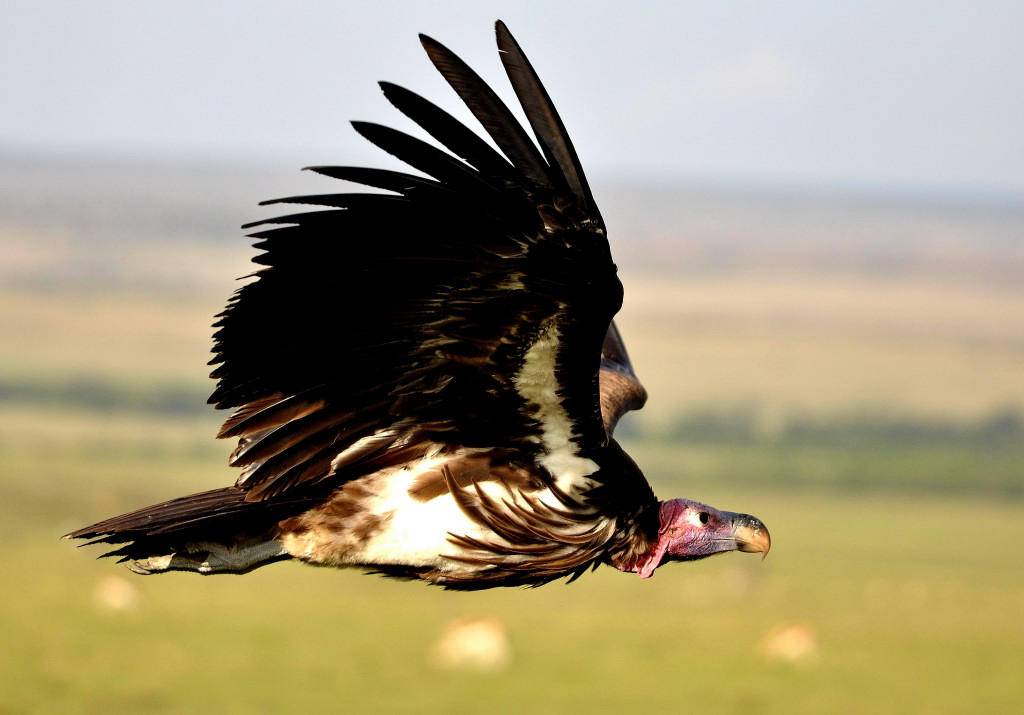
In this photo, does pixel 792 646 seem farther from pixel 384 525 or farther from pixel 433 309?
pixel 433 309

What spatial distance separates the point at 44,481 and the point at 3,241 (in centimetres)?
5040

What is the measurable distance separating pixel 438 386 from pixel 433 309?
1.58 feet

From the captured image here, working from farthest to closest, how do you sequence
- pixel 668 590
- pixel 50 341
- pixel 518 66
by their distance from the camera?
pixel 50 341 → pixel 668 590 → pixel 518 66

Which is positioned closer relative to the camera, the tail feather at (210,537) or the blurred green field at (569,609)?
the tail feather at (210,537)

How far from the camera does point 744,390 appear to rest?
6304 inches

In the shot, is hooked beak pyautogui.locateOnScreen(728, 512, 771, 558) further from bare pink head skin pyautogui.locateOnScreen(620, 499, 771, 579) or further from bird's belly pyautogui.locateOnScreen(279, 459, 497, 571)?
bird's belly pyautogui.locateOnScreen(279, 459, 497, 571)

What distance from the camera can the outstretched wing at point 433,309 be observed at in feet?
16.4

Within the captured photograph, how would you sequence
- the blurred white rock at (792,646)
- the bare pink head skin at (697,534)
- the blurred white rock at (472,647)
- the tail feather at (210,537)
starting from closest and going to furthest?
the tail feather at (210,537), the bare pink head skin at (697,534), the blurred white rock at (472,647), the blurred white rock at (792,646)

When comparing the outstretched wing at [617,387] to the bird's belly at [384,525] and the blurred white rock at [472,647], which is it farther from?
the blurred white rock at [472,647]

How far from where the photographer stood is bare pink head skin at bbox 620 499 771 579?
264 inches

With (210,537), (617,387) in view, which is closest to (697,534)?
(617,387)

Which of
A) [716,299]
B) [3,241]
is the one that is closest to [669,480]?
[716,299]

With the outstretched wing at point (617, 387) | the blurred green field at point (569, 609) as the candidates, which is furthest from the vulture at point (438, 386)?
the blurred green field at point (569, 609)

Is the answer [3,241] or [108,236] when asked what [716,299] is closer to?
[108,236]
